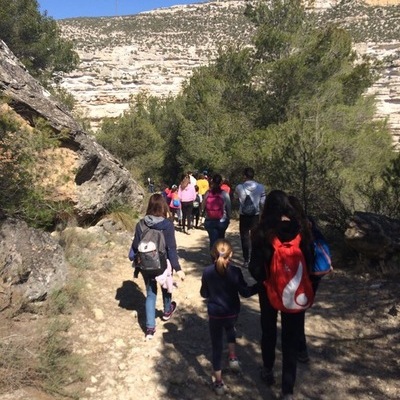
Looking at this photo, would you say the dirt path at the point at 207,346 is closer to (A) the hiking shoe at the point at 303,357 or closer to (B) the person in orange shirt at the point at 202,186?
(A) the hiking shoe at the point at 303,357

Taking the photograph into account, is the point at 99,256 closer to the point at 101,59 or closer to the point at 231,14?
the point at 101,59

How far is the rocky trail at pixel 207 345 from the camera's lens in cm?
343

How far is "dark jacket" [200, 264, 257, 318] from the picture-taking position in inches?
130

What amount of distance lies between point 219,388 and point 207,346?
82 cm

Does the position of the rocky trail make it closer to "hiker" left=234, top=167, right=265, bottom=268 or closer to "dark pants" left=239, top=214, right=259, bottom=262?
"dark pants" left=239, top=214, right=259, bottom=262

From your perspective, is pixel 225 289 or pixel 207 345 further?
pixel 207 345

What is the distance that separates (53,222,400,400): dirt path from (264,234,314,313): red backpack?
3.27ft

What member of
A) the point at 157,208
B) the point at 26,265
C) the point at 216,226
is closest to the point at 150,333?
the point at 157,208

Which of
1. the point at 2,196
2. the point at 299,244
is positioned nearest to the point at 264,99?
the point at 2,196

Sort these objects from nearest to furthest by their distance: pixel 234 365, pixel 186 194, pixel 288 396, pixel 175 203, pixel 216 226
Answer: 1. pixel 288 396
2. pixel 234 365
3. pixel 216 226
4. pixel 186 194
5. pixel 175 203

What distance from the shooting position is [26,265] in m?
4.27

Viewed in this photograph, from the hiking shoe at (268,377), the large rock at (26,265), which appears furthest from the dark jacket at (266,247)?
the large rock at (26,265)

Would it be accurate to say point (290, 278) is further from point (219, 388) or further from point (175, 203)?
point (175, 203)

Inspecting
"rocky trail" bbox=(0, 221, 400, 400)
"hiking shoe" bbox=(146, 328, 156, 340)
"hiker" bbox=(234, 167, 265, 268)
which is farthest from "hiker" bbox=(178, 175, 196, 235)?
"hiking shoe" bbox=(146, 328, 156, 340)
